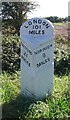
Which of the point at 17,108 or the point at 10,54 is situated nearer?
the point at 17,108

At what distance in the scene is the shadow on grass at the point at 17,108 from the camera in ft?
20.0

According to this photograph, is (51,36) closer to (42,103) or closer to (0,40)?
(42,103)

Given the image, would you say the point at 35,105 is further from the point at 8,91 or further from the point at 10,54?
the point at 10,54

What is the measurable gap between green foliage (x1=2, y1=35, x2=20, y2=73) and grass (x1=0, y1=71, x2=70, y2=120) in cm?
232

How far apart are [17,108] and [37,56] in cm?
103

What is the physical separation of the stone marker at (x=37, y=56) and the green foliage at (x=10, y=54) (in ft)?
9.69

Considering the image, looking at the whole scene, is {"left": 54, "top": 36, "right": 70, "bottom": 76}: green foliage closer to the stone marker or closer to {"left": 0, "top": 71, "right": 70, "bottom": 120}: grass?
{"left": 0, "top": 71, "right": 70, "bottom": 120}: grass

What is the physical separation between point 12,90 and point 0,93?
33 cm

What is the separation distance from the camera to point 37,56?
668cm

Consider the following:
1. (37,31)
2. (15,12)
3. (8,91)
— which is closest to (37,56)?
(37,31)

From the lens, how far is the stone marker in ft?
21.8

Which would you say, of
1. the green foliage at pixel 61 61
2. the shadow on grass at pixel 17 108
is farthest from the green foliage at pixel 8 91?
the green foliage at pixel 61 61

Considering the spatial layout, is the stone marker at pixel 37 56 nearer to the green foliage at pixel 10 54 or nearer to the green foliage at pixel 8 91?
the green foliage at pixel 8 91

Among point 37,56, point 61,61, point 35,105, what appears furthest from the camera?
point 61,61
